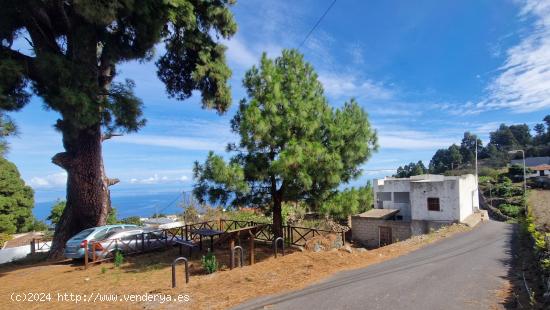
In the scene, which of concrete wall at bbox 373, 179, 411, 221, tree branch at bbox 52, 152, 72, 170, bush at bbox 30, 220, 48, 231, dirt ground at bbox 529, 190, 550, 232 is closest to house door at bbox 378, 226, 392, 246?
concrete wall at bbox 373, 179, 411, 221

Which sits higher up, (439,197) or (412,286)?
(439,197)

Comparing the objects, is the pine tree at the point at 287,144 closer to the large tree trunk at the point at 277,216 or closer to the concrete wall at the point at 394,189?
the large tree trunk at the point at 277,216

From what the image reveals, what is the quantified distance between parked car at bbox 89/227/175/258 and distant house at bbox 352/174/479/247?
60.6ft

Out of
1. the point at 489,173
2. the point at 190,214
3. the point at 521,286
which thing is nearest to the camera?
the point at 521,286

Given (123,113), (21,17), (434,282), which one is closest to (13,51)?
(21,17)

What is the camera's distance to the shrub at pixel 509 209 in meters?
33.3

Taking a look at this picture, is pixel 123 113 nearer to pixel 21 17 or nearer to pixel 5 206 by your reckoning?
pixel 21 17

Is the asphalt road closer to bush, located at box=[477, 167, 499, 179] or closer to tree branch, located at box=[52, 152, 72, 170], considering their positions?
tree branch, located at box=[52, 152, 72, 170]

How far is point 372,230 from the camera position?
2680 centimetres

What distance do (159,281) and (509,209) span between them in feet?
131

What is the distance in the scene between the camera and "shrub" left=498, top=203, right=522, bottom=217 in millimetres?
33338

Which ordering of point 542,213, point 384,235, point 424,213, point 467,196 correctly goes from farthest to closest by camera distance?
point 384,235 < point 467,196 < point 424,213 < point 542,213

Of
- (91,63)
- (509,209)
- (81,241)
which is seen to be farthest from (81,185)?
(509,209)

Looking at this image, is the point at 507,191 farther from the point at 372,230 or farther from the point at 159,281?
the point at 159,281
